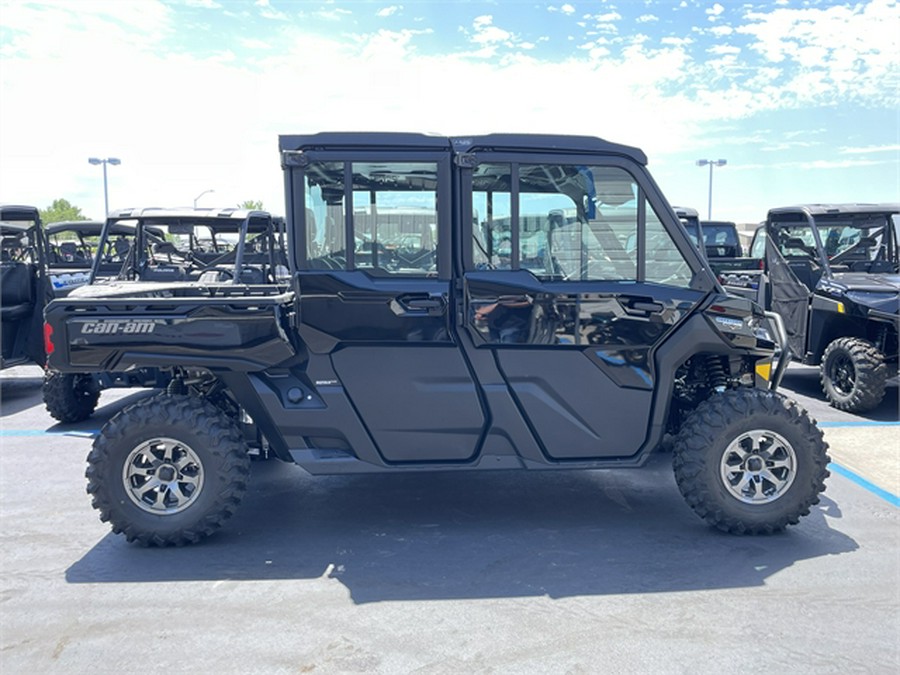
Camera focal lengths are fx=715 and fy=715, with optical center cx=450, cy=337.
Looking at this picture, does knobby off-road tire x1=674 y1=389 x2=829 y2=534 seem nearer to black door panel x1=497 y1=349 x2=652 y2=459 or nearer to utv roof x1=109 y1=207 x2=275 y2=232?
black door panel x1=497 y1=349 x2=652 y2=459

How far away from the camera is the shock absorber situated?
15.2ft

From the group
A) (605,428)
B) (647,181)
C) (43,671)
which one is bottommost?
(43,671)

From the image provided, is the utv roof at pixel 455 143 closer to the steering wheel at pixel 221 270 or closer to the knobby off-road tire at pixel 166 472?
the knobby off-road tire at pixel 166 472

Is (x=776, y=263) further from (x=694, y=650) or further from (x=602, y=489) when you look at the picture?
(x=694, y=650)

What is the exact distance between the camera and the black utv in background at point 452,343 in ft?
13.6

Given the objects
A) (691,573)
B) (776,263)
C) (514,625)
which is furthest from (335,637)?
(776,263)

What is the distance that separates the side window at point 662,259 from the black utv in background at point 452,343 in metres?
0.01

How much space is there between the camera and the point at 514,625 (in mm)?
3367

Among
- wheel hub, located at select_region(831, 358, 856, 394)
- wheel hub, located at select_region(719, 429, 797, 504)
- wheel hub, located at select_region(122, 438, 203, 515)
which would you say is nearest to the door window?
wheel hub, located at select_region(719, 429, 797, 504)

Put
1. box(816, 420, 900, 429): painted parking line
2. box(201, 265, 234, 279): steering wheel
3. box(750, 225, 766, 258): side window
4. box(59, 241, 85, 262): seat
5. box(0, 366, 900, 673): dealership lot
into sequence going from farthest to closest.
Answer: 1. box(59, 241, 85, 262): seat
2. box(750, 225, 766, 258): side window
3. box(201, 265, 234, 279): steering wheel
4. box(816, 420, 900, 429): painted parking line
5. box(0, 366, 900, 673): dealership lot

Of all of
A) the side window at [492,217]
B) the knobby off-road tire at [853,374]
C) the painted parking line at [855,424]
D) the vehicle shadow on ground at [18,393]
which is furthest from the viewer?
the vehicle shadow on ground at [18,393]

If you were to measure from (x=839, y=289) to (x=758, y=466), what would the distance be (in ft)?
14.7

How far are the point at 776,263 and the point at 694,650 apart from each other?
694 cm

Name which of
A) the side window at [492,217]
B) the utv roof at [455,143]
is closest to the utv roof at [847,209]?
the utv roof at [455,143]
